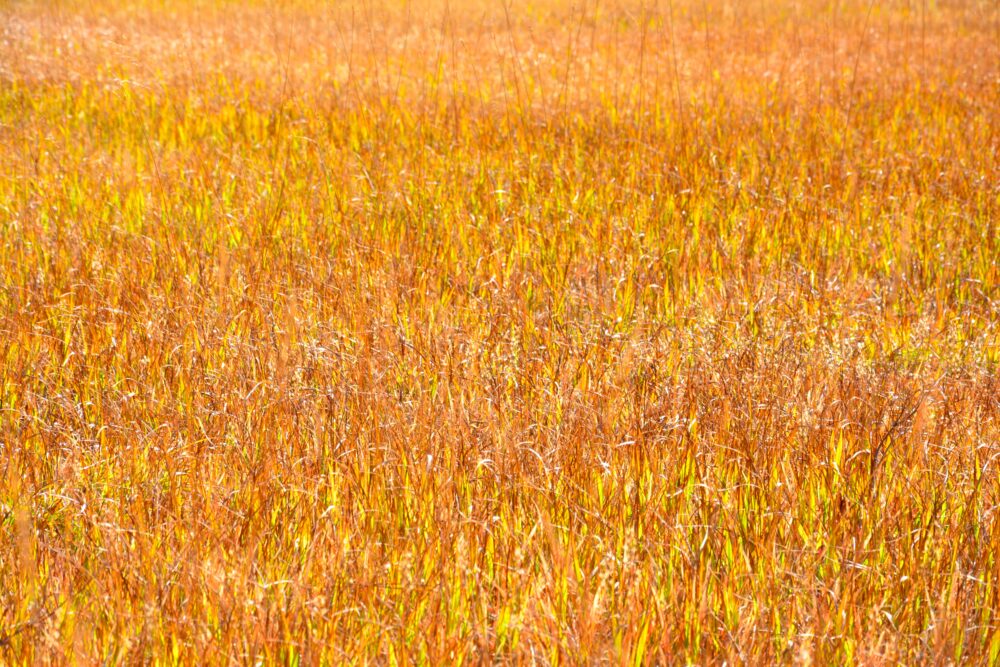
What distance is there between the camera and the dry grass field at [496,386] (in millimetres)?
1469

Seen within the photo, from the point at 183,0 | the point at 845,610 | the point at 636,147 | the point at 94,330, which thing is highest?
the point at 183,0

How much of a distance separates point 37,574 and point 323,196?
87.3 inches

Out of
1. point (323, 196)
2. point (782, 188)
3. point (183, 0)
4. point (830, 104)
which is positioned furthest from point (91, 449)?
point (183, 0)

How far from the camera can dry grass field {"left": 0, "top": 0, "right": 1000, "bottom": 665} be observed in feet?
4.82

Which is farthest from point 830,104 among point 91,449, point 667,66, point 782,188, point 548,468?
point 91,449

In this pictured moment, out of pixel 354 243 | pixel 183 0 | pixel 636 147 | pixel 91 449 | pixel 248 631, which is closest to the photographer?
pixel 248 631

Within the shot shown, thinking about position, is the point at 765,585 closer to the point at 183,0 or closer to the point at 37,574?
the point at 37,574

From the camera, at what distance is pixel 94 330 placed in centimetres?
252

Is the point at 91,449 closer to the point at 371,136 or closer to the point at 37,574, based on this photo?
the point at 37,574

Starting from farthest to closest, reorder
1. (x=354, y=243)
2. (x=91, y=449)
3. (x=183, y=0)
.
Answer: (x=183, y=0)
(x=354, y=243)
(x=91, y=449)

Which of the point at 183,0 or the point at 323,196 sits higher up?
the point at 183,0

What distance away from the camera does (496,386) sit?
2158 mm

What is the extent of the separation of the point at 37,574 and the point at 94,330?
108 cm

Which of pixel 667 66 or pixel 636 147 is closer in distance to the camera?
pixel 636 147
